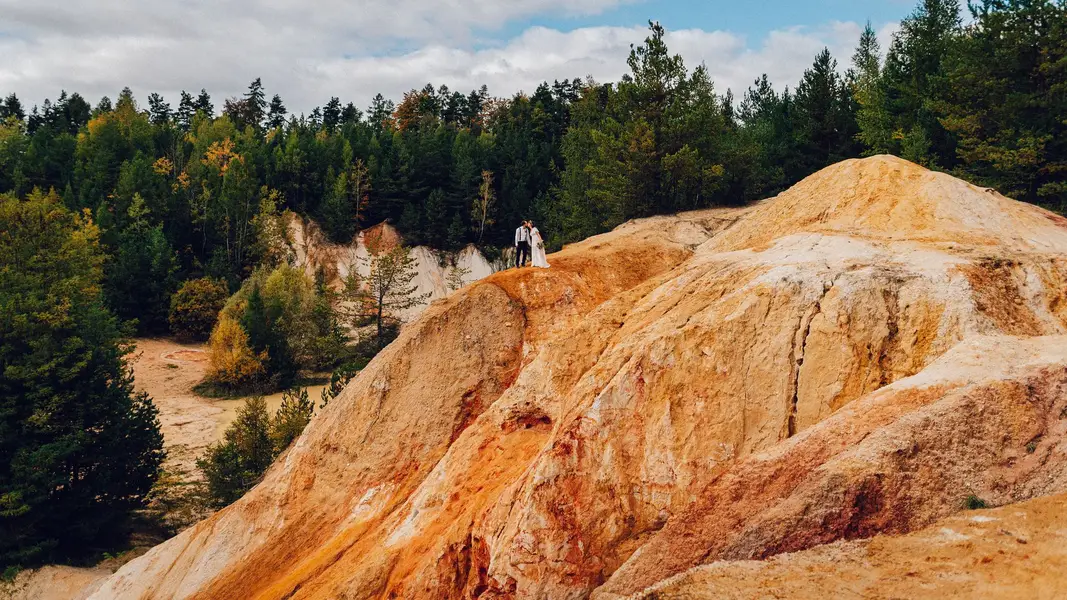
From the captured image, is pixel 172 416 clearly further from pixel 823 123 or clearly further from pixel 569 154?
pixel 823 123

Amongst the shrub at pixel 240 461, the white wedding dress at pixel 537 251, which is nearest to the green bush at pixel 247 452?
the shrub at pixel 240 461

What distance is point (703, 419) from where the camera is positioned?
1204cm

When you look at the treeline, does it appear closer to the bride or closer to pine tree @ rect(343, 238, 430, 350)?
pine tree @ rect(343, 238, 430, 350)

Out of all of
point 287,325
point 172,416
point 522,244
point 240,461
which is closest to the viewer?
point 522,244

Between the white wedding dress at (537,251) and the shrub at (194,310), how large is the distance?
164 feet

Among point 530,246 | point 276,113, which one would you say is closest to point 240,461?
point 530,246

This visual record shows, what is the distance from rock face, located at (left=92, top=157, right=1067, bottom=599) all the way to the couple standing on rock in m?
2.15

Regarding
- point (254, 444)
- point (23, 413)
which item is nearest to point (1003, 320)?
point (254, 444)

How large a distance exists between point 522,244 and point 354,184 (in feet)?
193

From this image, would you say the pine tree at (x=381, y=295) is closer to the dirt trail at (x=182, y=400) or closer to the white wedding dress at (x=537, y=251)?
the dirt trail at (x=182, y=400)

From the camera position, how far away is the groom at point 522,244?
22.3 meters

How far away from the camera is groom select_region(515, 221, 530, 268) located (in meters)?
22.3

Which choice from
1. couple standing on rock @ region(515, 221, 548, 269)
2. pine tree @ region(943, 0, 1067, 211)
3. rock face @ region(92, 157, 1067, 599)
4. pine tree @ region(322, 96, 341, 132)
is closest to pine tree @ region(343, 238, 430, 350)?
couple standing on rock @ region(515, 221, 548, 269)

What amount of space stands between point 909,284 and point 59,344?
110 feet
